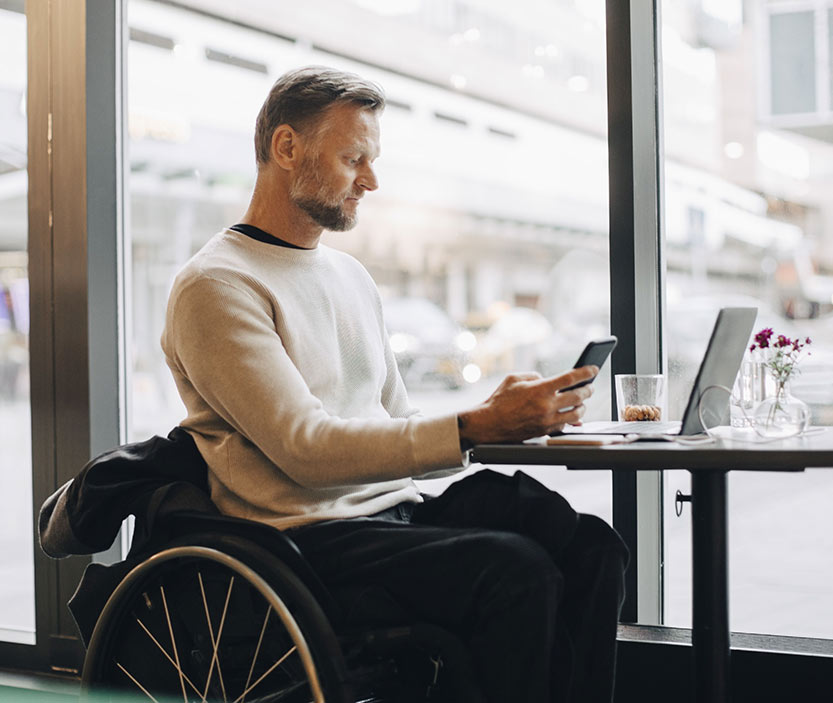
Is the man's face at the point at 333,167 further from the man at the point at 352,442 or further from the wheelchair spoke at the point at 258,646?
the wheelchair spoke at the point at 258,646

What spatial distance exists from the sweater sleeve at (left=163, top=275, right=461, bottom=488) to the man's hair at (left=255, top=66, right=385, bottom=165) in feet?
1.21

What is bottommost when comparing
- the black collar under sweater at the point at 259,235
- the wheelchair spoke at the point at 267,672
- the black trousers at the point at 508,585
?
the wheelchair spoke at the point at 267,672

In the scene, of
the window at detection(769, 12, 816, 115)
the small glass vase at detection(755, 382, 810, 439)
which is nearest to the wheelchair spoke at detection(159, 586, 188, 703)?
the small glass vase at detection(755, 382, 810, 439)

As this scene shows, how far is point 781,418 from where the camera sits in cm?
162

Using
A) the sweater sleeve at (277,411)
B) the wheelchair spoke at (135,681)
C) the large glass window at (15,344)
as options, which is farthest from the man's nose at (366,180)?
the large glass window at (15,344)

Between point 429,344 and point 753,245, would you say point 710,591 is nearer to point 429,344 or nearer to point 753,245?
point 753,245

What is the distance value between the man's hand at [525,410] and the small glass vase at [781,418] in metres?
0.29

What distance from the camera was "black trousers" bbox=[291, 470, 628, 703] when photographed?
1475mm

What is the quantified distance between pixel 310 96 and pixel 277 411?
0.62 m

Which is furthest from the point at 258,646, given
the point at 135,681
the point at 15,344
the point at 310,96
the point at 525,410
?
the point at 15,344

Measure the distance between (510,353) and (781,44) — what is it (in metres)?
0.91

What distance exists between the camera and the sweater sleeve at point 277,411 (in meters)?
1.58

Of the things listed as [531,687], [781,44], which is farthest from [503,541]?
[781,44]

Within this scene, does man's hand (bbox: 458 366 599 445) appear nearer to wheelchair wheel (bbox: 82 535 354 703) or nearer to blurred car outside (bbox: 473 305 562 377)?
wheelchair wheel (bbox: 82 535 354 703)
